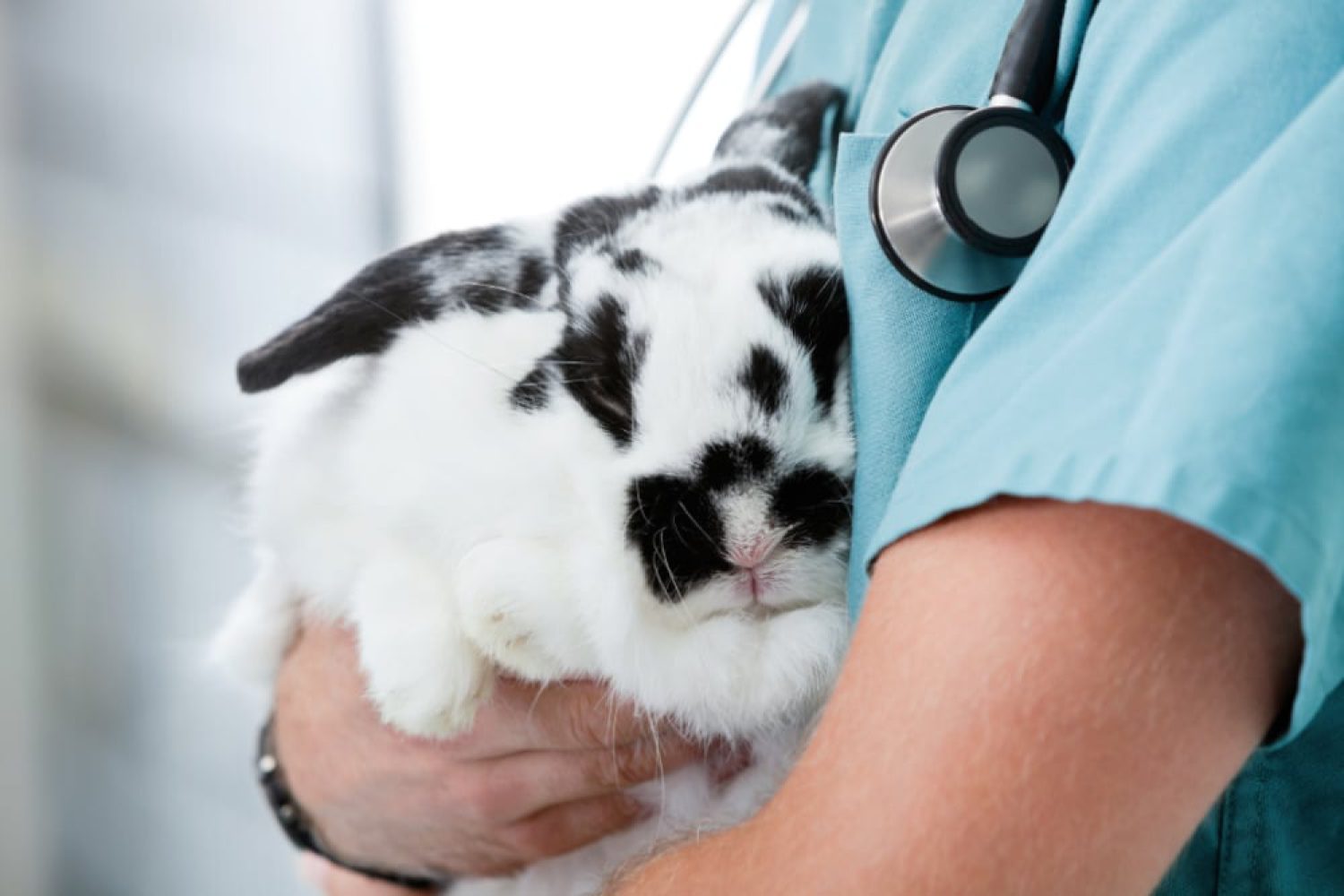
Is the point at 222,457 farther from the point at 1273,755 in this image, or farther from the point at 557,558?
the point at 1273,755

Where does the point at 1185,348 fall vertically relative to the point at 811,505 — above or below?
above

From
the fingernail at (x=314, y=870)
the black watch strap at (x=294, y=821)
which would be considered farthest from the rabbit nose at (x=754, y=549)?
the fingernail at (x=314, y=870)

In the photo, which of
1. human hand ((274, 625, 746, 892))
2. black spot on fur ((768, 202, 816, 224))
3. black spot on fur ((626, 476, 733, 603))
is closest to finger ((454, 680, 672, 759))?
human hand ((274, 625, 746, 892))

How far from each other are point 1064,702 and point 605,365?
37 cm

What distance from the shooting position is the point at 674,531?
2.28ft

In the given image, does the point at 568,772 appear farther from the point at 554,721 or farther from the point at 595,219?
the point at 595,219

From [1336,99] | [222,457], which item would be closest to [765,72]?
[1336,99]

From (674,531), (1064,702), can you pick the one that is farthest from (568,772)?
(1064,702)

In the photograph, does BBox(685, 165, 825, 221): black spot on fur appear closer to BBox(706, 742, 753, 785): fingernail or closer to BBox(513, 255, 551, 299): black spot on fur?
BBox(513, 255, 551, 299): black spot on fur

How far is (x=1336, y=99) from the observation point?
0.47m

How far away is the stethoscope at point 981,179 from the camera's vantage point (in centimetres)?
58

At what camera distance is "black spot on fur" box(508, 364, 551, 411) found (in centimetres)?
78

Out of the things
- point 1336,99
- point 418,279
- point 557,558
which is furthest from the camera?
point 418,279

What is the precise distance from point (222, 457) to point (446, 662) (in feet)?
5.19
